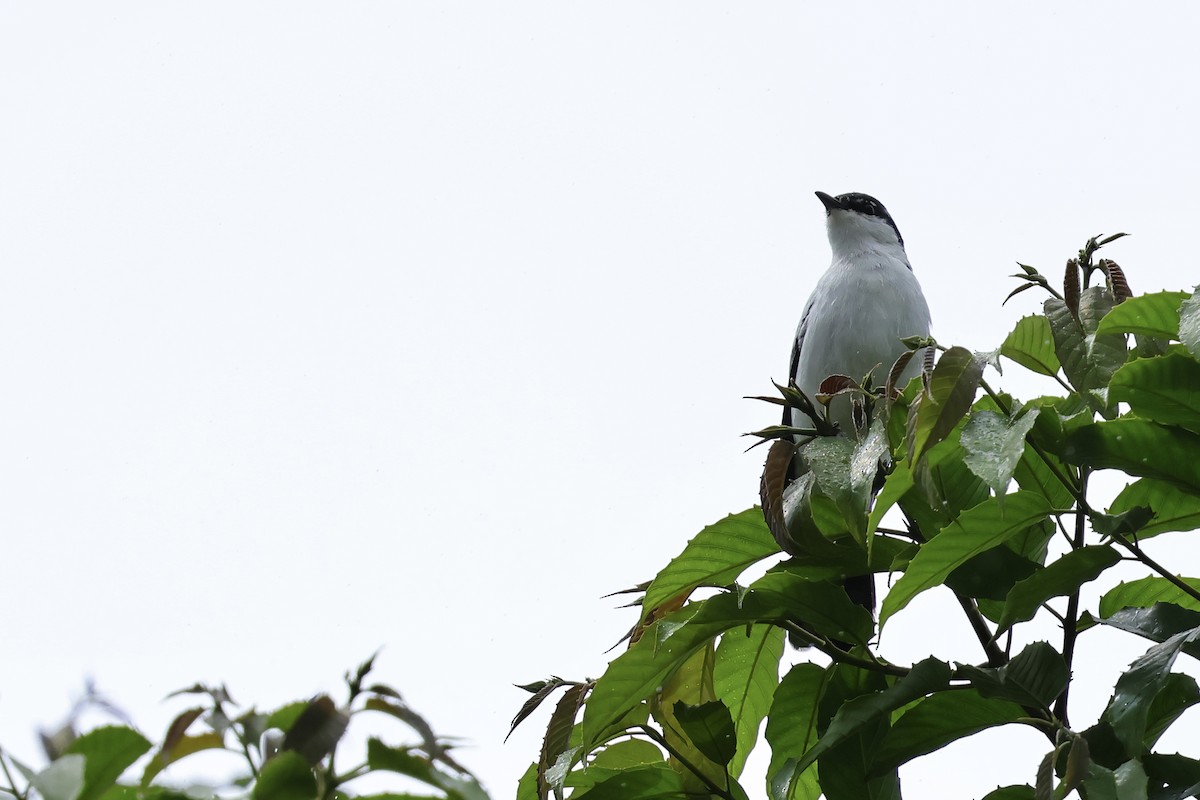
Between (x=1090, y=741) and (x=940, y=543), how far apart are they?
358 mm

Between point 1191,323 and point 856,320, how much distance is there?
3287mm

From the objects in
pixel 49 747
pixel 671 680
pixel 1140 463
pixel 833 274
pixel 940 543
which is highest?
pixel 833 274

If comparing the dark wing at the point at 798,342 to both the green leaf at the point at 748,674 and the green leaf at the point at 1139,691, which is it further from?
the green leaf at the point at 1139,691

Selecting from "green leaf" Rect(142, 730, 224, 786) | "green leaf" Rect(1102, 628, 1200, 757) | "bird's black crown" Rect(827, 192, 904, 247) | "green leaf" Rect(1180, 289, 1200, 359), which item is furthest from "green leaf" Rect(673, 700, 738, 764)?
"bird's black crown" Rect(827, 192, 904, 247)

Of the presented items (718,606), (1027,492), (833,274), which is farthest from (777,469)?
(833,274)

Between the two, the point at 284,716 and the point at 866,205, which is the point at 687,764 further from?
the point at 866,205

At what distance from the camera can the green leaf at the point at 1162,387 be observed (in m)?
1.84

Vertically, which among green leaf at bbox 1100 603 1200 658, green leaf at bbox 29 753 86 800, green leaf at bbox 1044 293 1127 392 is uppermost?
green leaf at bbox 1044 293 1127 392

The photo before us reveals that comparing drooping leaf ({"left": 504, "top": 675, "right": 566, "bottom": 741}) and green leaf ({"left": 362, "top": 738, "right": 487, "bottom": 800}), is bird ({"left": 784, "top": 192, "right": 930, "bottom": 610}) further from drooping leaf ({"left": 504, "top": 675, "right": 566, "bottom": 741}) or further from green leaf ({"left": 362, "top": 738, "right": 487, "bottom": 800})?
green leaf ({"left": 362, "top": 738, "right": 487, "bottom": 800})

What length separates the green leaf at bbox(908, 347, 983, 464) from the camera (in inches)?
62.2

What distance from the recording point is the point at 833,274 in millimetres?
5441

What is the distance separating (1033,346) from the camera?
6.31 ft

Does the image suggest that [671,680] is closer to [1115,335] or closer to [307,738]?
[1115,335]

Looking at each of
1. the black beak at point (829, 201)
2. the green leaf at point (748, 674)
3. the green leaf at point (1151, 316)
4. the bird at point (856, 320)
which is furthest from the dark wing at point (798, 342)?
the green leaf at point (1151, 316)
